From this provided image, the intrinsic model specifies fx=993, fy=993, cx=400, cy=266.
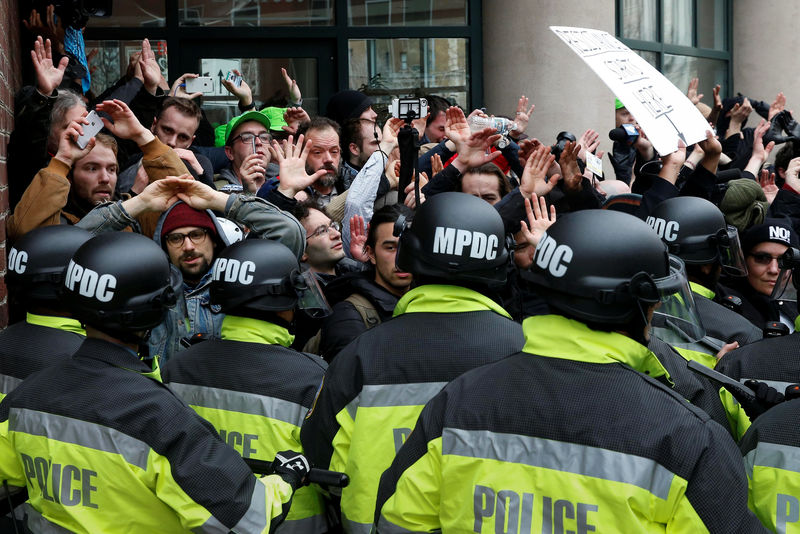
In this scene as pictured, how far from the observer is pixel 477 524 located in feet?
8.43

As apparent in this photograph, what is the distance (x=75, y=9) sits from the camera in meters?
6.56

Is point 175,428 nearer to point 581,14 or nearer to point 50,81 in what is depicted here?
point 50,81

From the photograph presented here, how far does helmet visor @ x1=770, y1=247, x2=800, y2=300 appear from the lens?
409 centimetres

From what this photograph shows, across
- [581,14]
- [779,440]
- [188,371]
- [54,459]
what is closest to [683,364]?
[779,440]

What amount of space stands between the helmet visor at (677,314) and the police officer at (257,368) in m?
1.29

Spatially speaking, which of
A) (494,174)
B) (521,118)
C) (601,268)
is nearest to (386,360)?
(601,268)

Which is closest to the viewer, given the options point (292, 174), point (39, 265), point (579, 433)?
point (579, 433)

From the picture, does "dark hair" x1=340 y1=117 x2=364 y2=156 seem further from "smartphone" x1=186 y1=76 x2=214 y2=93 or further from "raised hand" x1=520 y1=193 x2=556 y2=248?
"raised hand" x1=520 y1=193 x2=556 y2=248

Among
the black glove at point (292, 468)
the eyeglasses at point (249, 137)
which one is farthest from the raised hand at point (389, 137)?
the black glove at point (292, 468)

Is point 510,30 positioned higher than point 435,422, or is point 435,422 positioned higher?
point 510,30

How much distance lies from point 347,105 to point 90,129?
270cm

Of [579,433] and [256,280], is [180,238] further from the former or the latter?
[579,433]

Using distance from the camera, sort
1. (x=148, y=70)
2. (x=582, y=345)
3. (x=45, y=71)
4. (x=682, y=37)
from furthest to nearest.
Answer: (x=682, y=37) < (x=148, y=70) < (x=45, y=71) < (x=582, y=345)

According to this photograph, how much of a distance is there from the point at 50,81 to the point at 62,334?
2.30 m
